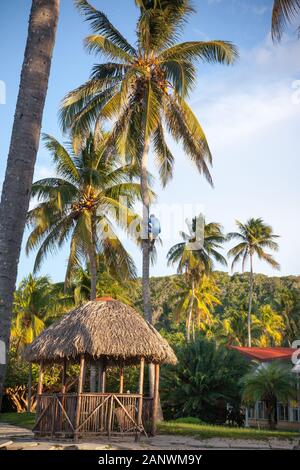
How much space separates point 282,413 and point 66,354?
15.1 metres

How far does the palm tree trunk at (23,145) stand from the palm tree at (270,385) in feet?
58.8

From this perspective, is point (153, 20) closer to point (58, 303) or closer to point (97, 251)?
point (97, 251)

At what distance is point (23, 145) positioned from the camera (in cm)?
599

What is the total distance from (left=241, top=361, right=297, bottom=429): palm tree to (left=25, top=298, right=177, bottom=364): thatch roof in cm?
669

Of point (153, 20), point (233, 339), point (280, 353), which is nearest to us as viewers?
point (153, 20)

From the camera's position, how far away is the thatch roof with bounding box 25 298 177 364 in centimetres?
1502

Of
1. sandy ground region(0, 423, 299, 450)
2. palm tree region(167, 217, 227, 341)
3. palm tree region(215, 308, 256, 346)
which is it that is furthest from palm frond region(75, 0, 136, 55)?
palm tree region(215, 308, 256, 346)

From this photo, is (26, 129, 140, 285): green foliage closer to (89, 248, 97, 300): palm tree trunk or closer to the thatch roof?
(89, 248, 97, 300): palm tree trunk

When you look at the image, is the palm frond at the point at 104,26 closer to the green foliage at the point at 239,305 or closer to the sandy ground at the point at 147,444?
the sandy ground at the point at 147,444

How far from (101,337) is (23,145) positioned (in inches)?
386

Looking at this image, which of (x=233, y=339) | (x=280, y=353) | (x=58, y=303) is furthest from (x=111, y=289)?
(x=233, y=339)

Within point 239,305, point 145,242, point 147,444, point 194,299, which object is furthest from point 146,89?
point 239,305

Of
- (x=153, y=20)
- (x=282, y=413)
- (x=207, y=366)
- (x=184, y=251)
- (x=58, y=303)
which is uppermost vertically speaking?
(x=153, y=20)

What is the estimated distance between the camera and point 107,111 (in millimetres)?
22297
